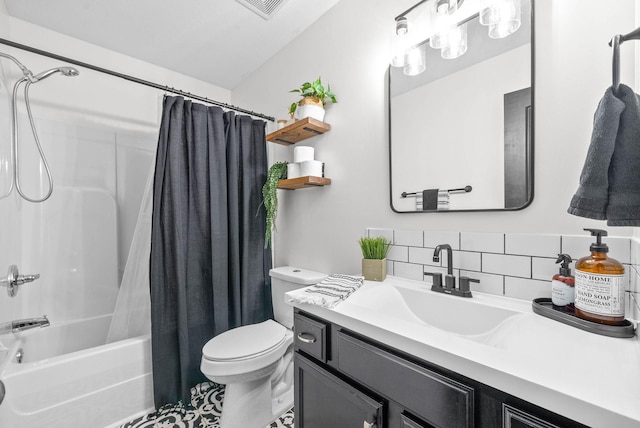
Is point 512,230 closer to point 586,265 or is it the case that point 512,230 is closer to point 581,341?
point 586,265

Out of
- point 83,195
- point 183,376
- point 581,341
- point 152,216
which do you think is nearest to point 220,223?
point 152,216

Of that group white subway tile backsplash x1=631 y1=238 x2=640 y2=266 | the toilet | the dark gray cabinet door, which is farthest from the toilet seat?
white subway tile backsplash x1=631 y1=238 x2=640 y2=266

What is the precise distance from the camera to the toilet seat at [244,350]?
1.22 metres

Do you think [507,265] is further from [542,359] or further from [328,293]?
[328,293]

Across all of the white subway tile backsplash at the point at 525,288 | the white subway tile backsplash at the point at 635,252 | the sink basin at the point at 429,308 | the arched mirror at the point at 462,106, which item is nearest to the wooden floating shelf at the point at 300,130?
the arched mirror at the point at 462,106

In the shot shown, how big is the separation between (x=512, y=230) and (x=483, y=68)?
616mm

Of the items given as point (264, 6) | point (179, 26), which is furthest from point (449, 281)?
point (179, 26)

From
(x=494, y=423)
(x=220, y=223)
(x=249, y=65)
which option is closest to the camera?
(x=494, y=423)

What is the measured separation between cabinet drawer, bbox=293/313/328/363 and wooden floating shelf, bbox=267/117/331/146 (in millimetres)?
1037

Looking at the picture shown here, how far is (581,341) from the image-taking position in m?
0.61

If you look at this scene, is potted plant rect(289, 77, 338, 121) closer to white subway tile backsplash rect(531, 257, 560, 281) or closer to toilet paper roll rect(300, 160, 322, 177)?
toilet paper roll rect(300, 160, 322, 177)

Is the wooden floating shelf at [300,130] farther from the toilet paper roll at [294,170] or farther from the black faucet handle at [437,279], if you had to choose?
the black faucet handle at [437,279]

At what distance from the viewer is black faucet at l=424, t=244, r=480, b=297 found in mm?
962

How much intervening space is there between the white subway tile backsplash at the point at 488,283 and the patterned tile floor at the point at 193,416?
1.19m
